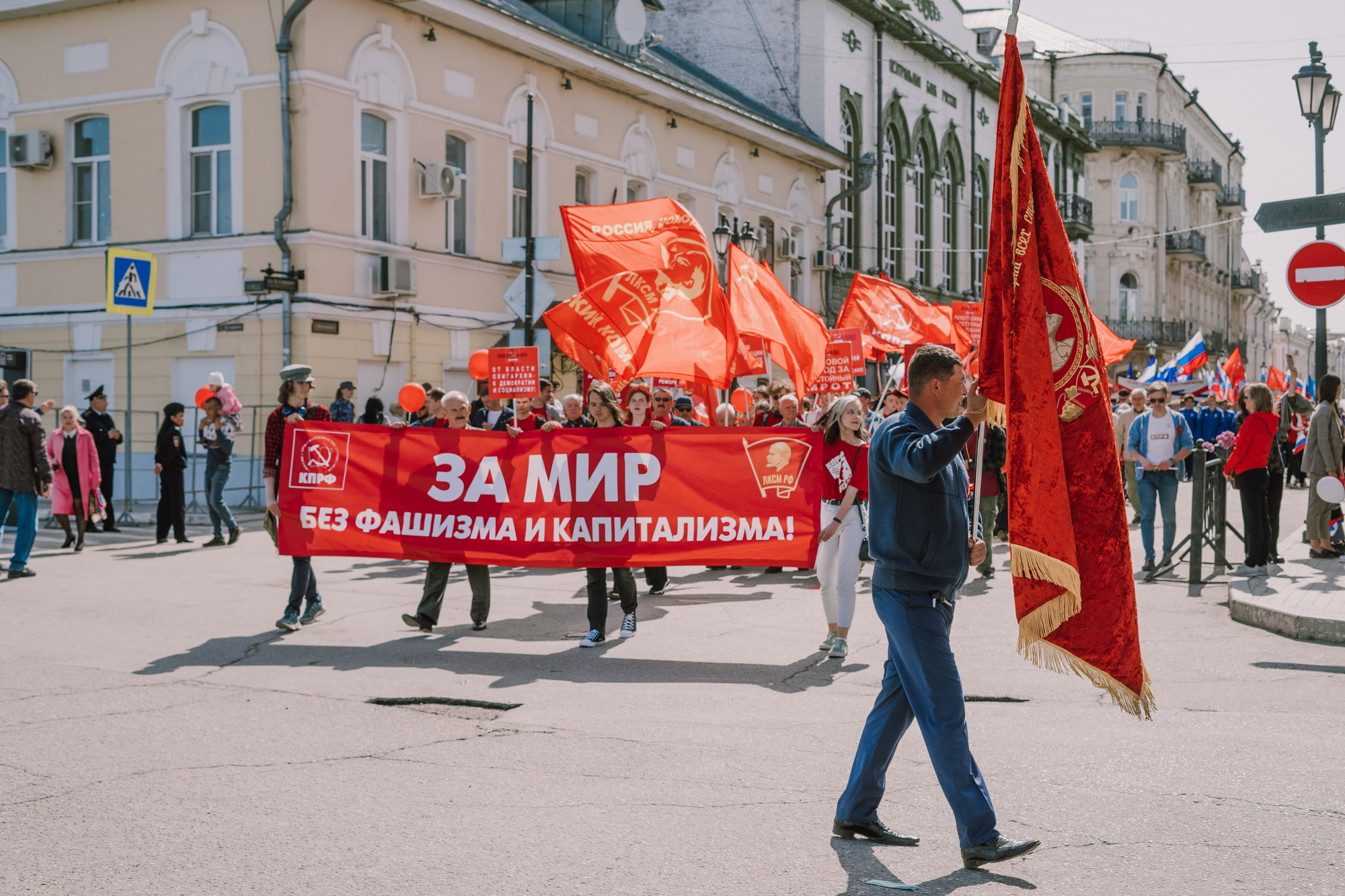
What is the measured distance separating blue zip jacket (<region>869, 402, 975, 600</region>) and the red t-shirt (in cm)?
381

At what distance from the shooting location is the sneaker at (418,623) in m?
9.45

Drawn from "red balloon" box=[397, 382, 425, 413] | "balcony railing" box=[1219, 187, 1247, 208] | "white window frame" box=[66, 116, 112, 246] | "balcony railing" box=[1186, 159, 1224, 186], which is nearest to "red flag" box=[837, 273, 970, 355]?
"red balloon" box=[397, 382, 425, 413]

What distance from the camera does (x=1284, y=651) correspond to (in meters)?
8.78

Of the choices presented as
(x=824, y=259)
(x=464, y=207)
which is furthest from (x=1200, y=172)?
(x=464, y=207)

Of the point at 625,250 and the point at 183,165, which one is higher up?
the point at 183,165

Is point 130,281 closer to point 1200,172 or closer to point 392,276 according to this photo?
point 392,276

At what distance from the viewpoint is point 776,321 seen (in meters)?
15.1

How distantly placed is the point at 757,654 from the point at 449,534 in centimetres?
Answer: 251

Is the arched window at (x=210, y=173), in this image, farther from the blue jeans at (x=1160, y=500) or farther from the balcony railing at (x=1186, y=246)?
the balcony railing at (x=1186, y=246)

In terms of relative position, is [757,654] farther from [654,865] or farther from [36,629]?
[36,629]

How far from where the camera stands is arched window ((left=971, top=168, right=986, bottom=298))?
4684cm

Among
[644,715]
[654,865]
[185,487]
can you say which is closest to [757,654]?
[644,715]

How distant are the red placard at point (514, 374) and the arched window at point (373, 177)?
7839 mm

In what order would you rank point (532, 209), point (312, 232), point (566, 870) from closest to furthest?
point (566, 870) < point (312, 232) < point (532, 209)
